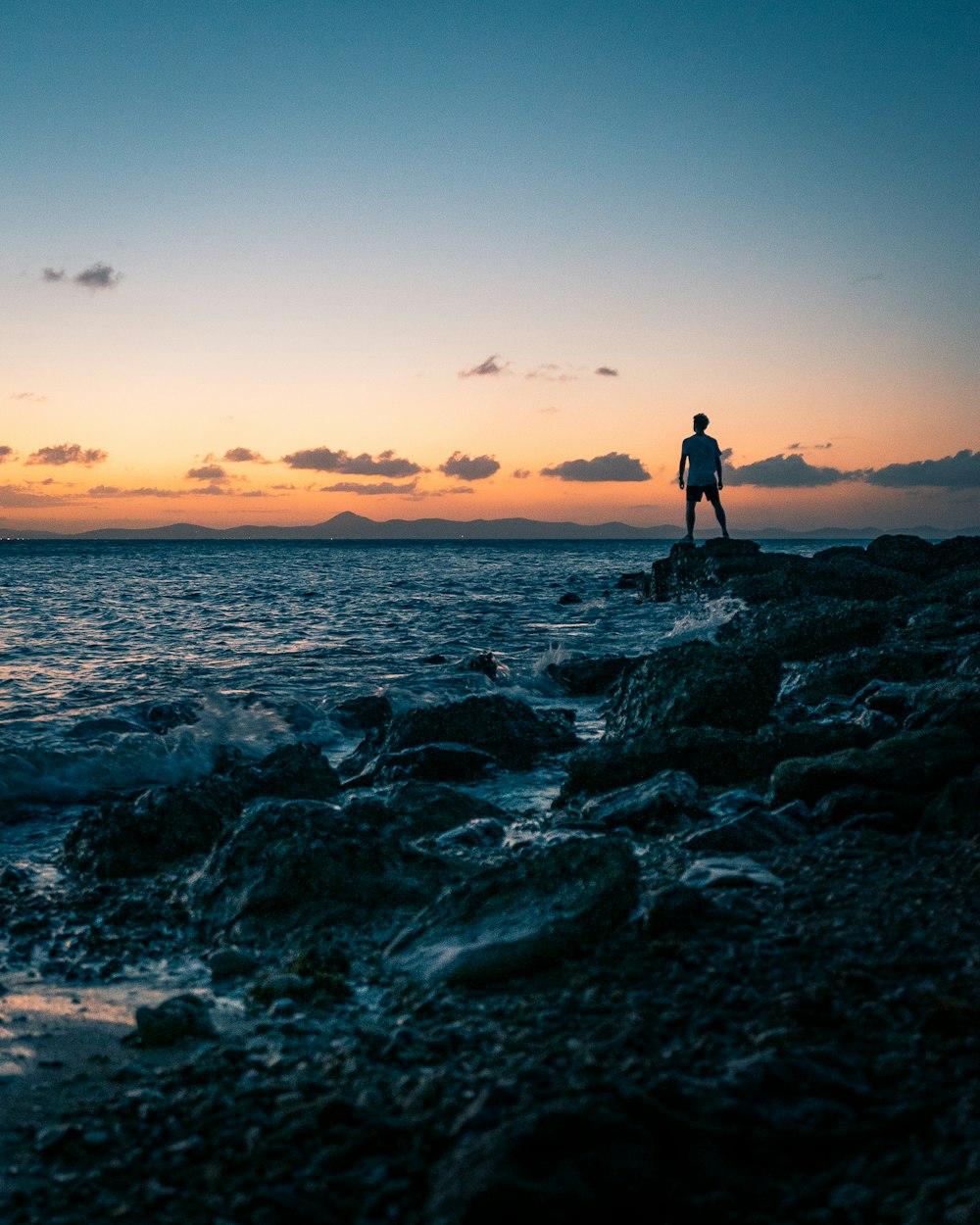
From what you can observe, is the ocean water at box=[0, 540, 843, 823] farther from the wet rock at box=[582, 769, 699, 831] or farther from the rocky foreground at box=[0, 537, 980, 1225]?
the rocky foreground at box=[0, 537, 980, 1225]

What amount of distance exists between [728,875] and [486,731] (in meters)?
3.67

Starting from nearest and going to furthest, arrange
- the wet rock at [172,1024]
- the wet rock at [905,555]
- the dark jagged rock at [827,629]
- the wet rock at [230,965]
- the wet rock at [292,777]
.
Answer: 1. the wet rock at [172,1024]
2. the wet rock at [230,965]
3. the wet rock at [292,777]
4. the dark jagged rock at [827,629]
5. the wet rock at [905,555]

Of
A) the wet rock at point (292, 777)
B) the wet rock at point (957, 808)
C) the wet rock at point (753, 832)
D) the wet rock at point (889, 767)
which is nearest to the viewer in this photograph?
the wet rock at point (957, 808)

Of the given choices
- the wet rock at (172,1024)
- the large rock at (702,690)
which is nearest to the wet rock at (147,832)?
the wet rock at (172,1024)

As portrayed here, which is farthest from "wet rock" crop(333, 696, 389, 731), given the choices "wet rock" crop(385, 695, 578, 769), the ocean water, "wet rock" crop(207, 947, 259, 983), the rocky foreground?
"wet rock" crop(207, 947, 259, 983)

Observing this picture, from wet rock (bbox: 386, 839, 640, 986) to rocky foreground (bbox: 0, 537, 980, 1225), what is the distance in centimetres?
1

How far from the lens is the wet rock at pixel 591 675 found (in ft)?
35.1

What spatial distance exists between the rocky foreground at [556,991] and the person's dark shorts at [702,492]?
1215cm

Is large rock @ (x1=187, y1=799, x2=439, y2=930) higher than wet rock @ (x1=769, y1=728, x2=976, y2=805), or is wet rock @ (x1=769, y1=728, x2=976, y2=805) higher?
wet rock @ (x1=769, y1=728, x2=976, y2=805)

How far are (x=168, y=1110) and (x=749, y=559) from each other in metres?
17.4

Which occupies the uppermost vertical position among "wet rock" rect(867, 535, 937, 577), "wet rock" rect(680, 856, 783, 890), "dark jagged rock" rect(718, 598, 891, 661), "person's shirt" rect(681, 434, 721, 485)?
"person's shirt" rect(681, 434, 721, 485)

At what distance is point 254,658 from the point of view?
13.6 metres

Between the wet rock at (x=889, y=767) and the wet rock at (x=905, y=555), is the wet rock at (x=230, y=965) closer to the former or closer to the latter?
the wet rock at (x=889, y=767)

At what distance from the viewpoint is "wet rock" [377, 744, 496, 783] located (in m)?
6.64
